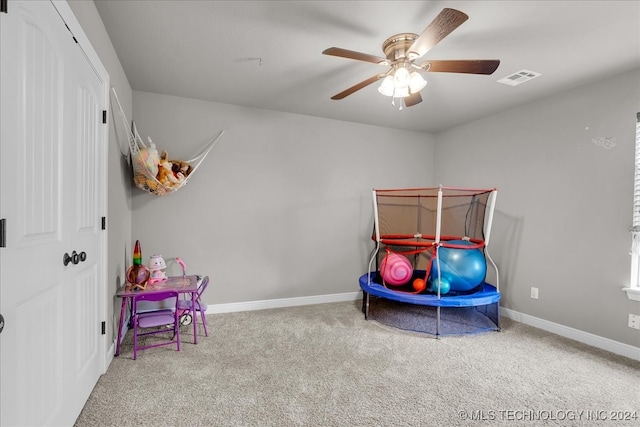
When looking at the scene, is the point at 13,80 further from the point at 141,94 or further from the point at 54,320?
the point at 141,94

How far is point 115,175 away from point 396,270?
264 centimetres

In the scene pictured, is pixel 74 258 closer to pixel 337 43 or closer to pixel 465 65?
pixel 337 43

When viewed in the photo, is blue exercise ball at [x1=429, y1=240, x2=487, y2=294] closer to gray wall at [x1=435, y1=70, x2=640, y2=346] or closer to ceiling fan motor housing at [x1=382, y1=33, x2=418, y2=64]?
gray wall at [x1=435, y1=70, x2=640, y2=346]

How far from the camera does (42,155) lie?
4.17 feet

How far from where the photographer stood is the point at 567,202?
2979mm

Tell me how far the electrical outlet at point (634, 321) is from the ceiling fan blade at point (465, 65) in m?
2.33

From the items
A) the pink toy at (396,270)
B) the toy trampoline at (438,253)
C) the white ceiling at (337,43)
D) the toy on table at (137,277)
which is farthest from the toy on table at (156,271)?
the pink toy at (396,270)

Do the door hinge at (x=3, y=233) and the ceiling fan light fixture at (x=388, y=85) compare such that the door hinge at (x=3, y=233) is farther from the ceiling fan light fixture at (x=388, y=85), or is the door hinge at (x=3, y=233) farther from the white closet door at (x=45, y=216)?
the ceiling fan light fixture at (x=388, y=85)

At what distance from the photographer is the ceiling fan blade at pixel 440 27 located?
4.86 ft

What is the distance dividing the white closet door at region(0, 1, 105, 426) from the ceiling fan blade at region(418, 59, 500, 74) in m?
2.02

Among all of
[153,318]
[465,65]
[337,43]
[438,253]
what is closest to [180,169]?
Answer: [153,318]

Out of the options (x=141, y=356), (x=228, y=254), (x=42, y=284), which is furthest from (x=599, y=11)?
(x=141, y=356)

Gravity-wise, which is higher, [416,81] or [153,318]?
[416,81]

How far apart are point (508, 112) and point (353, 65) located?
82.9 inches
